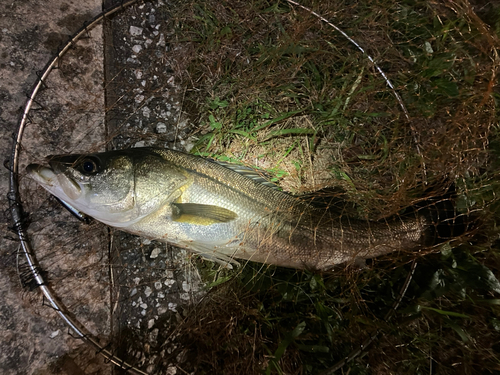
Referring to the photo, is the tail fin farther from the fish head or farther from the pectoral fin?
the fish head

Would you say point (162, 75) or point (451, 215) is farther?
point (162, 75)

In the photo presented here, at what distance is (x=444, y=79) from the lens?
2.63 meters

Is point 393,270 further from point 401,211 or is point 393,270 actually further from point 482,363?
point 482,363

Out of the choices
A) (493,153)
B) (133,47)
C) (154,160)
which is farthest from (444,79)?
(133,47)

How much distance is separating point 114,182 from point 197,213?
2.25ft

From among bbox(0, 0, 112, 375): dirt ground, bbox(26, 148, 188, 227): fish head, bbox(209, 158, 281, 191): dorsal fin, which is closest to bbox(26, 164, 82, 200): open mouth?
bbox(26, 148, 188, 227): fish head

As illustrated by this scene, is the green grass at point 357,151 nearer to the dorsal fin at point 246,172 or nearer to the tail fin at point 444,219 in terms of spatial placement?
the tail fin at point 444,219

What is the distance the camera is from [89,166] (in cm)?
206

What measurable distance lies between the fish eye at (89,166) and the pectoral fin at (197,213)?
661 mm

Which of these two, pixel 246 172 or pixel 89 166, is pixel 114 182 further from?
pixel 246 172

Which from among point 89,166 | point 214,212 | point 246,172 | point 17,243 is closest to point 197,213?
point 214,212

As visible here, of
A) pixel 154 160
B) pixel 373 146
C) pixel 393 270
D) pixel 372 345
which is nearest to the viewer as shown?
pixel 154 160

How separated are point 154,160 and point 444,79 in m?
2.87

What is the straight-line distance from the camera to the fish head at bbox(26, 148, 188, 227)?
2.01m
